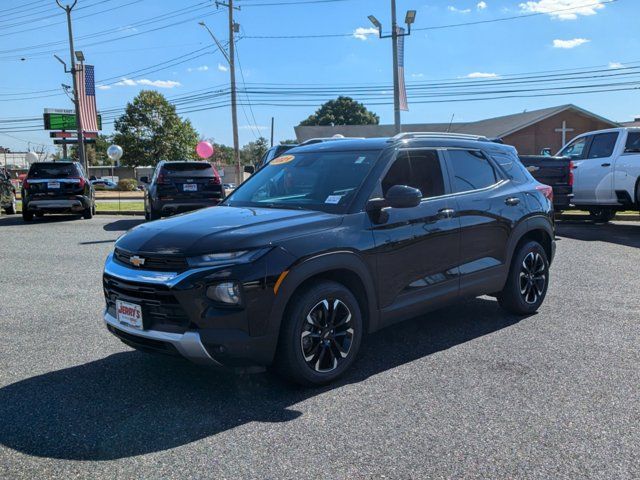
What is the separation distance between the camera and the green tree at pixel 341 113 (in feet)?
253

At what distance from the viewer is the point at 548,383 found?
4.04 m

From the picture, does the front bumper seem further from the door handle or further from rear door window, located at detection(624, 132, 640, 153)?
rear door window, located at detection(624, 132, 640, 153)

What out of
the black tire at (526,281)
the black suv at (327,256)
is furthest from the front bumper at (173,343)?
the black tire at (526,281)

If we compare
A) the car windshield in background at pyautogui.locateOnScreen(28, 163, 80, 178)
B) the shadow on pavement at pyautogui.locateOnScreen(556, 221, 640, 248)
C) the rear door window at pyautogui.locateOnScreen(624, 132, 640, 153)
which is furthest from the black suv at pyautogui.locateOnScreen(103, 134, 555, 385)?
the car windshield in background at pyautogui.locateOnScreen(28, 163, 80, 178)

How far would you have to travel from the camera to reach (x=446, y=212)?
4871mm

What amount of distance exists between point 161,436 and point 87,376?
127 cm

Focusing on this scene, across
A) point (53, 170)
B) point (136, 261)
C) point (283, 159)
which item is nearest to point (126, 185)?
point (53, 170)

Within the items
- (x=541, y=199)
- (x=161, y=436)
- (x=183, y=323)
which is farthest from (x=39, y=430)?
(x=541, y=199)

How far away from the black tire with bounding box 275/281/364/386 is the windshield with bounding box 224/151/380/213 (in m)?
0.71

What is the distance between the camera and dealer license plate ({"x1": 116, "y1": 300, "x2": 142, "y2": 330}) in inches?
147

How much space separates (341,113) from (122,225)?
6551 centimetres

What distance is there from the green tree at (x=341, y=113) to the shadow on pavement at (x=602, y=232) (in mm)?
64312

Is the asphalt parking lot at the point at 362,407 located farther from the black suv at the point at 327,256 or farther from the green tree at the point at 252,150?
the green tree at the point at 252,150

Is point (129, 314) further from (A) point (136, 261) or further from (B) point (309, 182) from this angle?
(B) point (309, 182)
